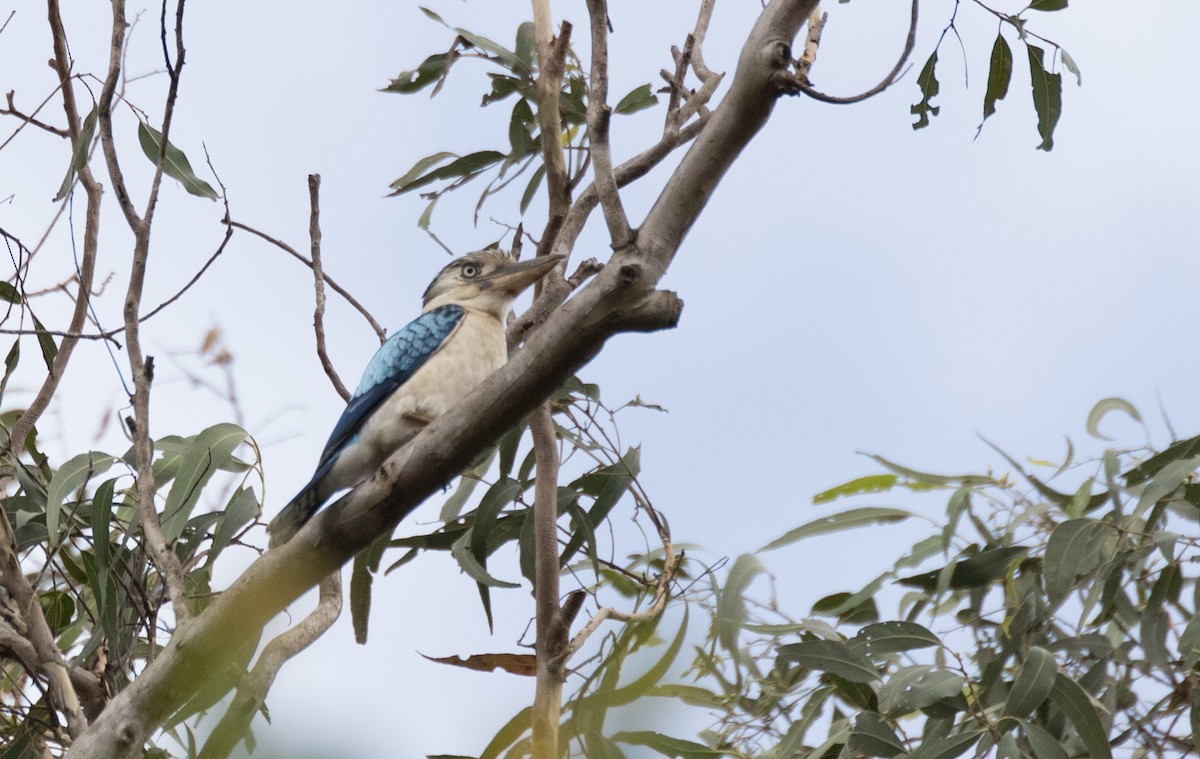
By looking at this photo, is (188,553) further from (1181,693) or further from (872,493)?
(1181,693)

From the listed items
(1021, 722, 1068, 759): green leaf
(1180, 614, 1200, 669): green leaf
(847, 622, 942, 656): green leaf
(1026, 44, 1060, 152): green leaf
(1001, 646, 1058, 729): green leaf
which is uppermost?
(1026, 44, 1060, 152): green leaf

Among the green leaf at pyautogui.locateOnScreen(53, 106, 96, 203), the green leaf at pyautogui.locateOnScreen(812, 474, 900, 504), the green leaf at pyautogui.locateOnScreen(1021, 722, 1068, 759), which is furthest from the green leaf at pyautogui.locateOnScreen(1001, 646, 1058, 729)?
the green leaf at pyautogui.locateOnScreen(53, 106, 96, 203)

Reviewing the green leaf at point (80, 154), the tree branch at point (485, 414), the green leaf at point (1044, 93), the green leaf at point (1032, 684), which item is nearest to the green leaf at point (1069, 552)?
the green leaf at point (1032, 684)

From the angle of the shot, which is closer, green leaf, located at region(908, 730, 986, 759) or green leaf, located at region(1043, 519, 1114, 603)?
green leaf, located at region(908, 730, 986, 759)

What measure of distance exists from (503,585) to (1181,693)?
156cm

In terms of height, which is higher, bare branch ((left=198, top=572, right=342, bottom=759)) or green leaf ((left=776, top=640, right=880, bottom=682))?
green leaf ((left=776, top=640, right=880, bottom=682))

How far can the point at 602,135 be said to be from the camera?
7.13 feet

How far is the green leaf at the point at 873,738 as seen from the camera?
2.58 meters

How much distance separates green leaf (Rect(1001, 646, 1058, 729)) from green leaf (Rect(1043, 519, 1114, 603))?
→ 8.2 inches

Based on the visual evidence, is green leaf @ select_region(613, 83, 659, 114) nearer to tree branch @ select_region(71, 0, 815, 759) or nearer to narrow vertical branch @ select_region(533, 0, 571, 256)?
narrow vertical branch @ select_region(533, 0, 571, 256)

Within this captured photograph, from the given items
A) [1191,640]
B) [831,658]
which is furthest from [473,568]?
[1191,640]

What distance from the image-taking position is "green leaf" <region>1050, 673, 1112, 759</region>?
2453 mm

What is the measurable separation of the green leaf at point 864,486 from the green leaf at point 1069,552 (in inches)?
24.5

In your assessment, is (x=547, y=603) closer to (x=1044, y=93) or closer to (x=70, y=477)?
(x=70, y=477)
